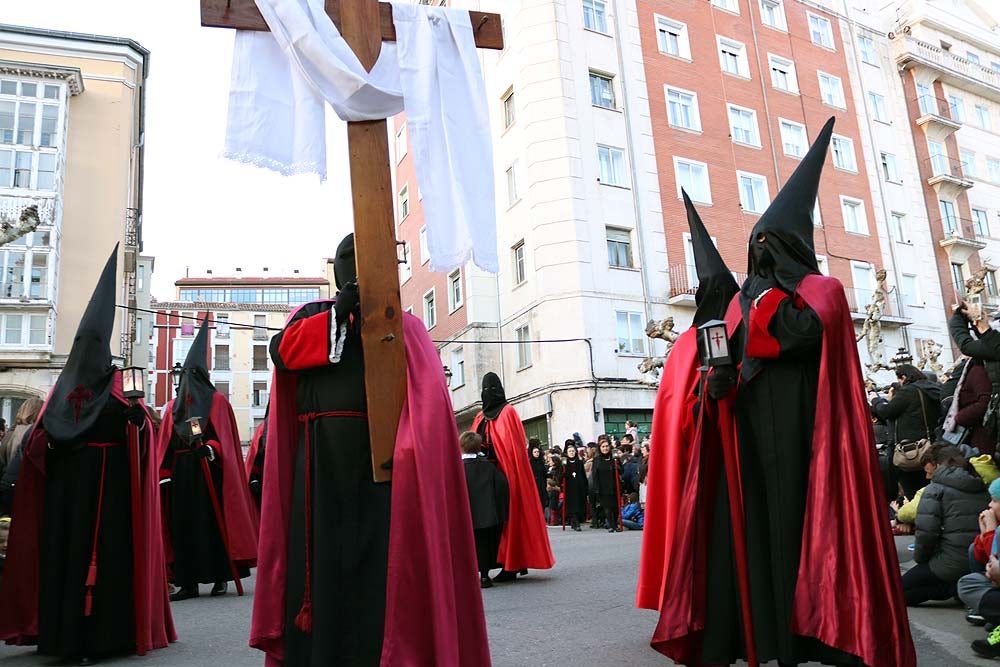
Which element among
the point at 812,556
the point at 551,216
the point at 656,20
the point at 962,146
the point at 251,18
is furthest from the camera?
the point at 962,146

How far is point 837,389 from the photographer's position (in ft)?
15.5

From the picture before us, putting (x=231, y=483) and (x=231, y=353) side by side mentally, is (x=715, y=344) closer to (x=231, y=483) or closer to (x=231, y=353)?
(x=231, y=483)

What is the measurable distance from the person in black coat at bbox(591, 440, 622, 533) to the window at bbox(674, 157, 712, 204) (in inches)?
586

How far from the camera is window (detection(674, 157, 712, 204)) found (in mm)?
30203

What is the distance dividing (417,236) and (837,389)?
31963mm

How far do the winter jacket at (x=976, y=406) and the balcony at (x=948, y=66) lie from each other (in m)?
34.9

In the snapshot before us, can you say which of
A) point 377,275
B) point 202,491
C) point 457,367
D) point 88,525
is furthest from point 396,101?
point 457,367

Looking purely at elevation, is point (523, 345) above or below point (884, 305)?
below

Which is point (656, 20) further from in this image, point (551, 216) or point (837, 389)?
point (837, 389)

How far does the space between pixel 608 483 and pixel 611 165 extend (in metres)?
14.1

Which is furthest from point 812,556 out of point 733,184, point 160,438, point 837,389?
point 733,184

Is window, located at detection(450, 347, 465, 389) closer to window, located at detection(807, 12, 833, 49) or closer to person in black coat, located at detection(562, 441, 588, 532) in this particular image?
person in black coat, located at detection(562, 441, 588, 532)

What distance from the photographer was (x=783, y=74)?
113 feet

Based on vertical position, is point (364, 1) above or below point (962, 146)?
below
